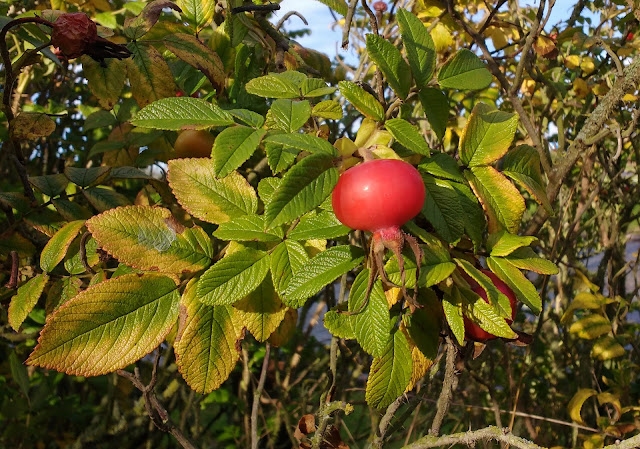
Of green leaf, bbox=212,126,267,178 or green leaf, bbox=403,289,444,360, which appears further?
green leaf, bbox=403,289,444,360

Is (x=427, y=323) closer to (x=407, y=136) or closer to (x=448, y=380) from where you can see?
(x=448, y=380)

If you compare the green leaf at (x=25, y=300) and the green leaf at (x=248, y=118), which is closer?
the green leaf at (x=248, y=118)

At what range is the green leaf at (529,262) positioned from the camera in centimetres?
62

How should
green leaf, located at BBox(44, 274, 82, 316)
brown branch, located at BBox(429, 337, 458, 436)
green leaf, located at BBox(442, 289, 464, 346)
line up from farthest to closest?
green leaf, located at BBox(44, 274, 82, 316) < brown branch, located at BBox(429, 337, 458, 436) < green leaf, located at BBox(442, 289, 464, 346)

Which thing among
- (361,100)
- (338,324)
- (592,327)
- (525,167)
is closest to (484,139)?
(525,167)

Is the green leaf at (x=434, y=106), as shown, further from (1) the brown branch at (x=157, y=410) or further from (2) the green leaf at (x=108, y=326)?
(1) the brown branch at (x=157, y=410)

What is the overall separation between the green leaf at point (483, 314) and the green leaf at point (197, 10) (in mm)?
616

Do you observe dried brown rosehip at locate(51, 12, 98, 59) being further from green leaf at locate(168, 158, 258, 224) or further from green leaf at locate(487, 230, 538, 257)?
green leaf at locate(487, 230, 538, 257)

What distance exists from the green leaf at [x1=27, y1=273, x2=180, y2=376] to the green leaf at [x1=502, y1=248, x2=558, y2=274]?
15.1 inches

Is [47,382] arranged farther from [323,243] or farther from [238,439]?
[323,243]

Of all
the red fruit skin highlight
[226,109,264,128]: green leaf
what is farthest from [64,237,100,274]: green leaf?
the red fruit skin highlight

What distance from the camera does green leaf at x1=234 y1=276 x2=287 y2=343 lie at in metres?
0.64

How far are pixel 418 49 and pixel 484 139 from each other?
134 millimetres

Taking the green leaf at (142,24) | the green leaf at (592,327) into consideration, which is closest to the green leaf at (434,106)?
the green leaf at (142,24)
